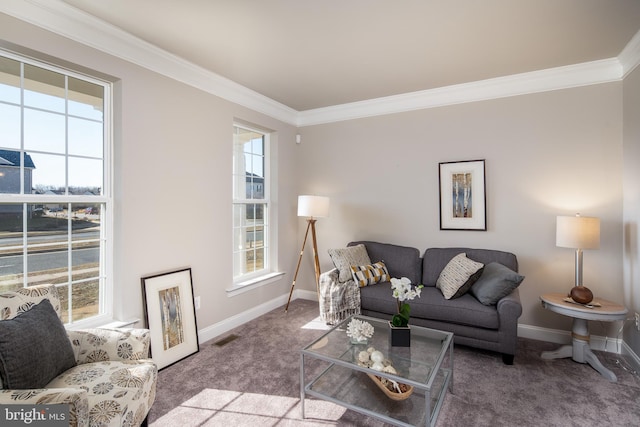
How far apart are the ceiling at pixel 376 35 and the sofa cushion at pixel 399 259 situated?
6.31ft

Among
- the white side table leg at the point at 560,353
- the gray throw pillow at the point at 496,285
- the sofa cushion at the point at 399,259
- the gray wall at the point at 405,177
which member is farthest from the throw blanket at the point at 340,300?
the white side table leg at the point at 560,353

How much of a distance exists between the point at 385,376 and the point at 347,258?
1.87 m

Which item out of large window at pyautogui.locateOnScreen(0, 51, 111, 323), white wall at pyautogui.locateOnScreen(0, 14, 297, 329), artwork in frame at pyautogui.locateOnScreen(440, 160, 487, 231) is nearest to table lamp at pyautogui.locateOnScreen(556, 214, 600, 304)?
artwork in frame at pyautogui.locateOnScreen(440, 160, 487, 231)

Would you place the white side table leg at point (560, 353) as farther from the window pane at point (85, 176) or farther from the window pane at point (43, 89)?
the window pane at point (43, 89)

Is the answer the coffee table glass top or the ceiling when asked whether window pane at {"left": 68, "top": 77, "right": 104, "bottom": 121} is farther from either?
the coffee table glass top

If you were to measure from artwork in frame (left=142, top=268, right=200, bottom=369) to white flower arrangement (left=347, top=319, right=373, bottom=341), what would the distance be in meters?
1.59

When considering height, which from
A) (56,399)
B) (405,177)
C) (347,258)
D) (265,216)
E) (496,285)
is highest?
(405,177)

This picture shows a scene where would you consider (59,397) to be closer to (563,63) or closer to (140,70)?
(140,70)

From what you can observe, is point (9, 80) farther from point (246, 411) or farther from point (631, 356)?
point (631, 356)

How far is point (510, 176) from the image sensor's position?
340cm

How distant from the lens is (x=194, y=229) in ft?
10.3

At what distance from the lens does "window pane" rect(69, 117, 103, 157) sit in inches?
93.2

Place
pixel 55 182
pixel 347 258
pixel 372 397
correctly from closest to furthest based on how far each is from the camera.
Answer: pixel 372 397, pixel 55 182, pixel 347 258

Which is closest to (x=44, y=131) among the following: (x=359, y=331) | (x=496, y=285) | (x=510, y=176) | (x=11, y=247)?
(x=11, y=247)
